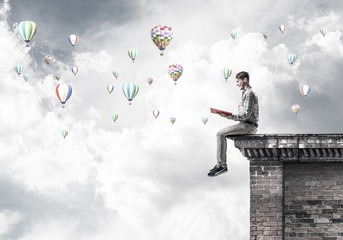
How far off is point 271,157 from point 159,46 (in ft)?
127

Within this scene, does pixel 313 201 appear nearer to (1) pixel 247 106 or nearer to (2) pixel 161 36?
(1) pixel 247 106

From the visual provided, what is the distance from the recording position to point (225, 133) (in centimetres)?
1226

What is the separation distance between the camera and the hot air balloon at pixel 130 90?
1971 inches

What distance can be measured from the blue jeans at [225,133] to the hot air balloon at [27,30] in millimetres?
40576

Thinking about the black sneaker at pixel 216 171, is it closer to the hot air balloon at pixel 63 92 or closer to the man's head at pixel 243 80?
the man's head at pixel 243 80

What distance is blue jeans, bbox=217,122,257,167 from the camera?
478 inches

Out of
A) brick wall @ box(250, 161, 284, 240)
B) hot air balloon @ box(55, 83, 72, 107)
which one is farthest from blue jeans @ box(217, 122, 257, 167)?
hot air balloon @ box(55, 83, 72, 107)

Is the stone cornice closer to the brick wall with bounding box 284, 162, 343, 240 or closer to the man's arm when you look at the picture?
the brick wall with bounding box 284, 162, 343, 240

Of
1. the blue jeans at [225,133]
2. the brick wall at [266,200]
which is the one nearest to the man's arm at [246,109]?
the blue jeans at [225,133]

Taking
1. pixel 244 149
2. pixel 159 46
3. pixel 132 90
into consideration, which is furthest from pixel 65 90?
pixel 244 149

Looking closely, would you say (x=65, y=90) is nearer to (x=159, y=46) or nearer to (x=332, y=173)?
(x=159, y=46)

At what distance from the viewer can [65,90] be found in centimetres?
4816

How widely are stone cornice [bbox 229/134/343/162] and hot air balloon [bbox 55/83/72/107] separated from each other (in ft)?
120

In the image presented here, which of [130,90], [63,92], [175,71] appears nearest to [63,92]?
[63,92]
